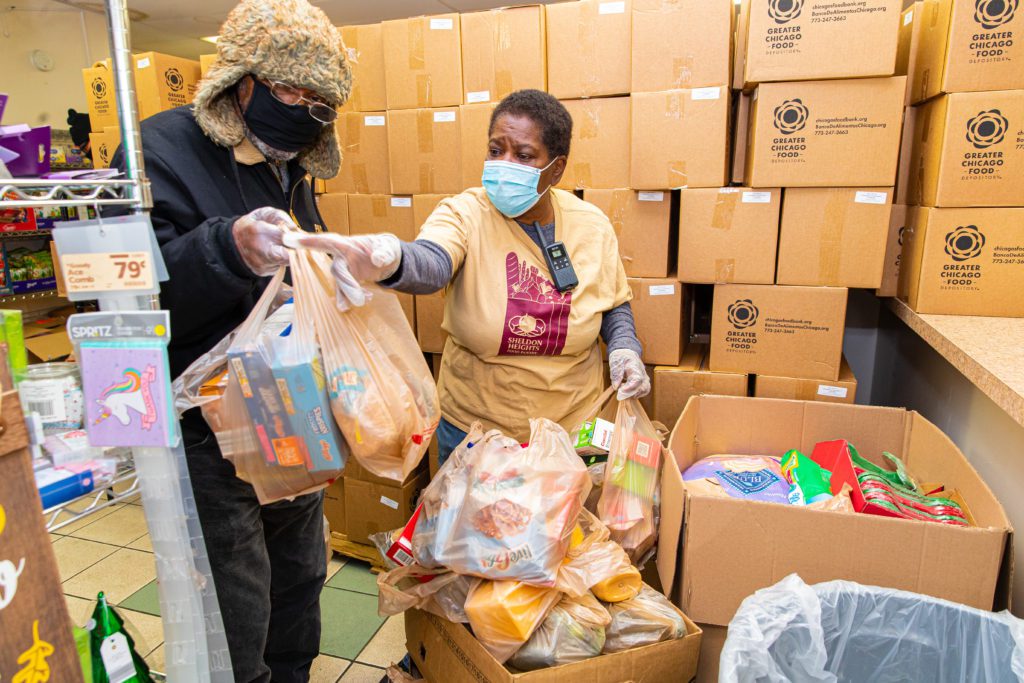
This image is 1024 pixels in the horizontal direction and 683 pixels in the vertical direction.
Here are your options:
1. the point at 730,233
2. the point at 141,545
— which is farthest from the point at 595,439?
the point at 141,545

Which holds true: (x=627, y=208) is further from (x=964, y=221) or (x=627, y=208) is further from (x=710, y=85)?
(x=964, y=221)

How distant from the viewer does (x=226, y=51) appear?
3.68ft

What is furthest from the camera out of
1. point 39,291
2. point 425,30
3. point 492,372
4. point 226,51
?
point 39,291

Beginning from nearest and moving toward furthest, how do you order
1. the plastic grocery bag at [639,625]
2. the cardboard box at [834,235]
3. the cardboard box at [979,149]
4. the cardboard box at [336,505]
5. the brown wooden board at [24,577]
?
the brown wooden board at [24,577], the plastic grocery bag at [639,625], the cardboard box at [979,149], the cardboard box at [834,235], the cardboard box at [336,505]

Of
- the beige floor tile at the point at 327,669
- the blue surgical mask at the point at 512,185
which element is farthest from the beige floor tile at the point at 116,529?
the blue surgical mask at the point at 512,185

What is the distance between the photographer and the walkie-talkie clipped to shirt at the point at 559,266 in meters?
1.63

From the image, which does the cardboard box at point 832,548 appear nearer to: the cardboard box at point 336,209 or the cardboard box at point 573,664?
the cardboard box at point 573,664

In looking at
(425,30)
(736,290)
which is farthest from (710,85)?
(425,30)

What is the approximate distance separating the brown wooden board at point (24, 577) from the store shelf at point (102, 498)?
3 centimetres

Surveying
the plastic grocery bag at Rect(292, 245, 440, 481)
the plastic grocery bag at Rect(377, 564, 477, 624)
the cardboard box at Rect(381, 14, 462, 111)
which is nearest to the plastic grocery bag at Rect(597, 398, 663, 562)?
the plastic grocery bag at Rect(377, 564, 477, 624)

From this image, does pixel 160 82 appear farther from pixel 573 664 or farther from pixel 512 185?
pixel 573 664

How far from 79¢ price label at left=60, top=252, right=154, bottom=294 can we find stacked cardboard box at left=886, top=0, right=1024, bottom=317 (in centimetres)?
193

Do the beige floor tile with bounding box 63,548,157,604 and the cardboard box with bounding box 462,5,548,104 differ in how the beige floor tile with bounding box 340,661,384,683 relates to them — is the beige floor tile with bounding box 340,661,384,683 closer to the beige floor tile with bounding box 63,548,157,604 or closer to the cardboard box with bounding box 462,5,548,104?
the beige floor tile with bounding box 63,548,157,604

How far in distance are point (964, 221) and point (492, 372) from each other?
4.45 feet
